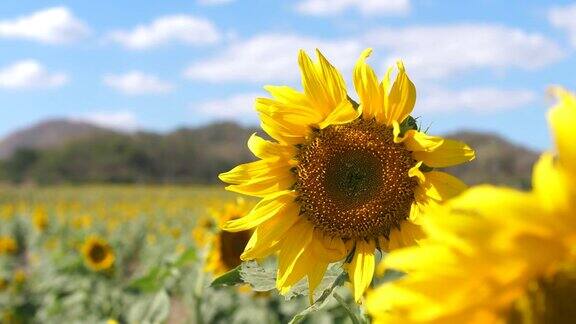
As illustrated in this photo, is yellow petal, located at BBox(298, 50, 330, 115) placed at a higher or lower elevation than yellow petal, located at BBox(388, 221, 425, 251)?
higher

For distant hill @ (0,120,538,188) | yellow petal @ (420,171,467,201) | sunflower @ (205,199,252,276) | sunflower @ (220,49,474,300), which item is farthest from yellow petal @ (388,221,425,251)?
distant hill @ (0,120,538,188)

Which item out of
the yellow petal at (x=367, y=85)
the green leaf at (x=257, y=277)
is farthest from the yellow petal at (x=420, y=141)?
the green leaf at (x=257, y=277)

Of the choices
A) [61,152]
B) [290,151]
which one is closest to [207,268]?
[290,151]

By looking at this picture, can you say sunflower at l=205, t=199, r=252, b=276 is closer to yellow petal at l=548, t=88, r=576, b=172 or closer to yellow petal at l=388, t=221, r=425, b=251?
yellow petal at l=388, t=221, r=425, b=251

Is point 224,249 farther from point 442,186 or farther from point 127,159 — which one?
point 127,159

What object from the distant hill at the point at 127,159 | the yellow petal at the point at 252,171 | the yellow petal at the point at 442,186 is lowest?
the distant hill at the point at 127,159

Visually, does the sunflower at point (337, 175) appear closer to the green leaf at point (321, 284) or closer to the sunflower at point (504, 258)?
the green leaf at point (321, 284)
